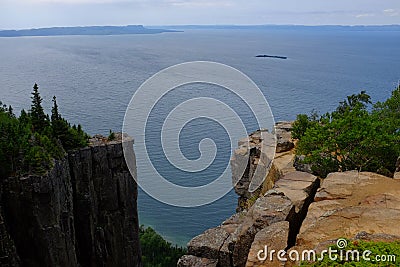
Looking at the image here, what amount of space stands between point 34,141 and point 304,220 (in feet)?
71.1

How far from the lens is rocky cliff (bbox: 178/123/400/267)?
10547mm

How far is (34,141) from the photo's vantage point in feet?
92.2

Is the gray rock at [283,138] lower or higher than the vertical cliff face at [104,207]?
higher

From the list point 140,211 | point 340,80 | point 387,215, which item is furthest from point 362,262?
point 340,80

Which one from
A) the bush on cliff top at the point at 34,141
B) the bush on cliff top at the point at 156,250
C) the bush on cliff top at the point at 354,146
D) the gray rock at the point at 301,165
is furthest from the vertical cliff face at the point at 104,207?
the bush on cliff top at the point at 354,146

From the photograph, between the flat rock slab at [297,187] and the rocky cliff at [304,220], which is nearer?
the rocky cliff at [304,220]

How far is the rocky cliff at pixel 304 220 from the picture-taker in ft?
34.6

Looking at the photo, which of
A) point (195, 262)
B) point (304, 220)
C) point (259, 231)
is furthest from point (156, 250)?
Answer: point (259, 231)

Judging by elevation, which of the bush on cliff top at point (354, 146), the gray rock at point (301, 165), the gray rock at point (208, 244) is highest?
the bush on cliff top at point (354, 146)

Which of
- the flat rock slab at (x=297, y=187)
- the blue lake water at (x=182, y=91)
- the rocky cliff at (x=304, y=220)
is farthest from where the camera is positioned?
the blue lake water at (x=182, y=91)

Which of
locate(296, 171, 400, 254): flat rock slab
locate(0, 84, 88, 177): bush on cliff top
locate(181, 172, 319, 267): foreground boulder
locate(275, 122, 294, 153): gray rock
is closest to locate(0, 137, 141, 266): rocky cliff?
locate(0, 84, 88, 177): bush on cliff top

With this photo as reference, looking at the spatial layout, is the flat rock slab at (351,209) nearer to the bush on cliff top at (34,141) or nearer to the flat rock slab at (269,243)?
the flat rock slab at (269,243)

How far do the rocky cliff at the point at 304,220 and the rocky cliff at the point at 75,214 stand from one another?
1502 centimetres

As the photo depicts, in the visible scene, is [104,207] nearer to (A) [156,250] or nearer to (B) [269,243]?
(A) [156,250]
